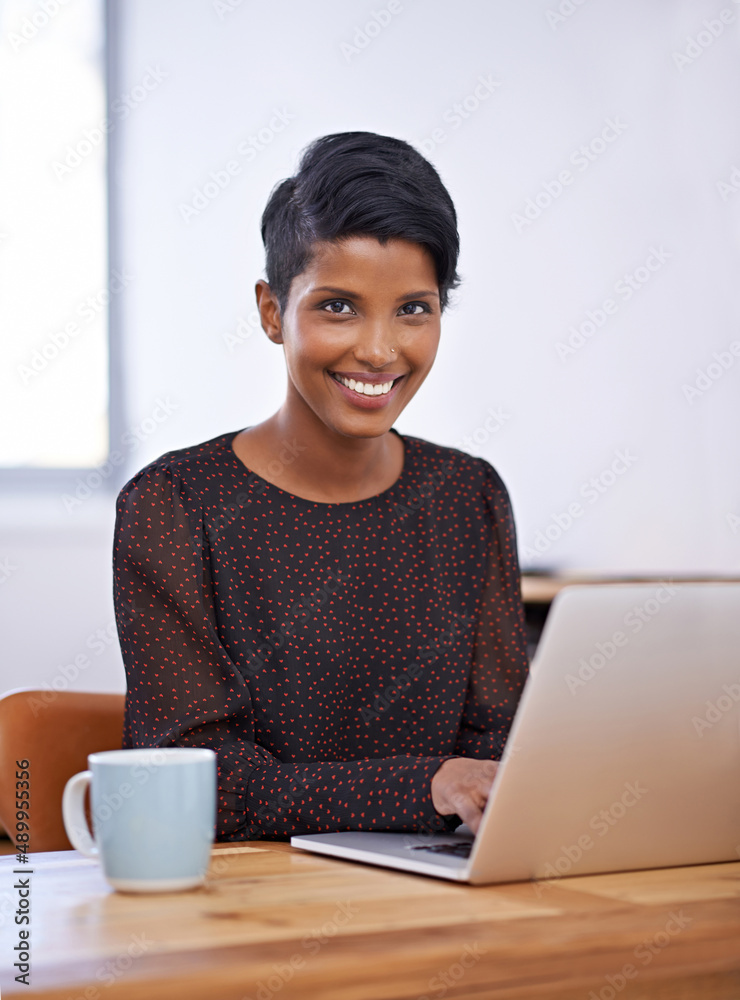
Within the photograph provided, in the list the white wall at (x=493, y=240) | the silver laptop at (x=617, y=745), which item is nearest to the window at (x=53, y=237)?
the white wall at (x=493, y=240)

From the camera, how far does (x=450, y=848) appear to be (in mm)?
Result: 837

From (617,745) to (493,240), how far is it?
2.96 m

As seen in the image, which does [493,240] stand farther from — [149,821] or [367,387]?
[149,821]

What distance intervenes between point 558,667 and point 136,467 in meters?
2.90

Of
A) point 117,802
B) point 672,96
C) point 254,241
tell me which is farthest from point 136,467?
point 117,802

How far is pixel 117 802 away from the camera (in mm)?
711

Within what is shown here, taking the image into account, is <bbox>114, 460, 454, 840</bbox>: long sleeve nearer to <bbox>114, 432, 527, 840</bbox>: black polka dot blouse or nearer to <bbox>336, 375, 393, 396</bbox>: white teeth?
<bbox>114, 432, 527, 840</bbox>: black polka dot blouse

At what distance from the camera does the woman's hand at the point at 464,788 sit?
0.89 meters

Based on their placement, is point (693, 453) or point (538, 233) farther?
point (538, 233)

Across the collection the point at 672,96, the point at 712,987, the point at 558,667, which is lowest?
the point at 712,987

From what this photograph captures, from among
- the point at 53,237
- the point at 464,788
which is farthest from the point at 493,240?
the point at 464,788

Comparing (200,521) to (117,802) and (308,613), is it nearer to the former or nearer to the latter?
(308,613)

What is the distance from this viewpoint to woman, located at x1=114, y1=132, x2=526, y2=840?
47.9 inches

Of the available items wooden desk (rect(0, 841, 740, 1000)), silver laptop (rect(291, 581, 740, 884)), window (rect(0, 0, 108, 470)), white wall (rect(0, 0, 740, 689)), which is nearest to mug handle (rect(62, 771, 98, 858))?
wooden desk (rect(0, 841, 740, 1000))
